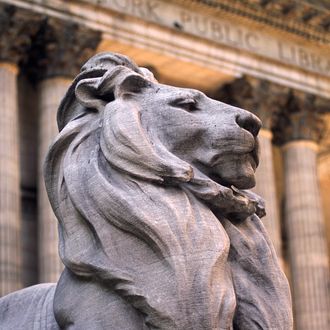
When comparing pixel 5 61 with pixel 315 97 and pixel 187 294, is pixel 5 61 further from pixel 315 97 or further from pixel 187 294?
pixel 187 294

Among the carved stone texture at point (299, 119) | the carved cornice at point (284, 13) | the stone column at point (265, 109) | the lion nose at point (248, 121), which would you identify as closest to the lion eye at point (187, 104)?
the lion nose at point (248, 121)

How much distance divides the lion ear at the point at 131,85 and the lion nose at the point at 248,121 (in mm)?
436

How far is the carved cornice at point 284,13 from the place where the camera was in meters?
26.6

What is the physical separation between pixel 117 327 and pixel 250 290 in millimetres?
556

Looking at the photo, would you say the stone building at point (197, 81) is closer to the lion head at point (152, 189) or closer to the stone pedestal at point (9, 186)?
the stone pedestal at point (9, 186)

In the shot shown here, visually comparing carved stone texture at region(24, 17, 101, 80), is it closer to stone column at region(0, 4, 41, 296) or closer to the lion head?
stone column at region(0, 4, 41, 296)

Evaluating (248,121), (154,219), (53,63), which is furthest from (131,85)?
(53,63)

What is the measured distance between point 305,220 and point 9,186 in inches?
346

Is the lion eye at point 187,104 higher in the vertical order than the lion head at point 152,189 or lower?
higher

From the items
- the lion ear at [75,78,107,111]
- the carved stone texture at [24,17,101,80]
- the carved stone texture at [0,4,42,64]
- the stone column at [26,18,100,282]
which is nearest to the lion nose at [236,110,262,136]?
the lion ear at [75,78,107,111]

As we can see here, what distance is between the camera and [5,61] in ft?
74.1

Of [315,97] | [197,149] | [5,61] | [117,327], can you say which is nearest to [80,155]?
[197,149]

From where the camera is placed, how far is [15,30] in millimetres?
22547

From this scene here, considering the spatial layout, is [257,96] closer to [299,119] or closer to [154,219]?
[299,119]
